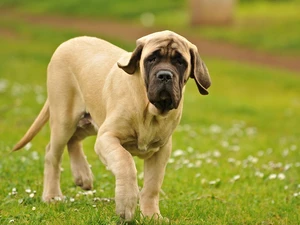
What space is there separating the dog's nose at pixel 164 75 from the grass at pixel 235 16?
18472 mm

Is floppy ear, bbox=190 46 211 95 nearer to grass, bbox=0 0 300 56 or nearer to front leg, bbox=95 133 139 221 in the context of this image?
front leg, bbox=95 133 139 221

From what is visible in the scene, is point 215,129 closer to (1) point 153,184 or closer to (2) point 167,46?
(1) point 153,184

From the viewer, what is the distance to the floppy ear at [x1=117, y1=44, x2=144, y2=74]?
17.7 ft

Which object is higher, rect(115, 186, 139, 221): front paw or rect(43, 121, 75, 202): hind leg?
rect(115, 186, 139, 221): front paw

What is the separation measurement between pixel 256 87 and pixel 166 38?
13934 millimetres

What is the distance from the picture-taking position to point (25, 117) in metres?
12.1

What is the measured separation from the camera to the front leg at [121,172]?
5055 mm

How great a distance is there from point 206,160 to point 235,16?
2071 centimetres

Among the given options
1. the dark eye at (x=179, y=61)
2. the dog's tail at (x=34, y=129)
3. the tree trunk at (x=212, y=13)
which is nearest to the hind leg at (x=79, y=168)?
the dog's tail at (x=34, y=129)

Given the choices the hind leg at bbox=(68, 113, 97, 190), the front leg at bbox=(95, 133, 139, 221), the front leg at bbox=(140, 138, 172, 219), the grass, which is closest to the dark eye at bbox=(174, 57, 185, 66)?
the front leg at bbox=(95, 133, 139, 221)

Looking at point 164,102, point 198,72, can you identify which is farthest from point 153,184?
point 198,72

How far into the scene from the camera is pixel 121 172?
16.9 feet

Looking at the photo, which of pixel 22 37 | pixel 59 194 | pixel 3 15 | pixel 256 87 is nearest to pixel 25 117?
pixel 59 194

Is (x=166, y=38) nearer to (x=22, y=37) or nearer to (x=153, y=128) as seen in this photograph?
(x=153, y=128)
